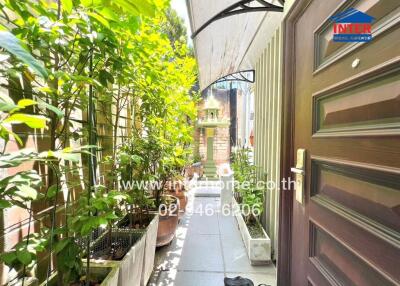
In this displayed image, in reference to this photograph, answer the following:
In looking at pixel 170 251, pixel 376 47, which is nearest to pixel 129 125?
pixel 170 251

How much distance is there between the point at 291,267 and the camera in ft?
4.00

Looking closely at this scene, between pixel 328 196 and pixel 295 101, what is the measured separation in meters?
0.55

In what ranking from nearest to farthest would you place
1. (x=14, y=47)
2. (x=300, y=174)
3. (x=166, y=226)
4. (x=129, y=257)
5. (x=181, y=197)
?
(x=14, y=47), (x=300, y=174), (x=129, y=257), (x=166, y=226), (x=181, y=197)

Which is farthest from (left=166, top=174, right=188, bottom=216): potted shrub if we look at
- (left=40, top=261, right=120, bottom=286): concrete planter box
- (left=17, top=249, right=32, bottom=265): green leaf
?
(left=17, top=249, right=32, bottom=265): green leaf

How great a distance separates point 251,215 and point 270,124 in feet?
3.46

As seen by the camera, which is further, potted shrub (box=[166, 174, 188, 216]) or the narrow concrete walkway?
potted shrub (box=[166, 174, 188, 216])

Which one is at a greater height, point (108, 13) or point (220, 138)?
point (108, 13)

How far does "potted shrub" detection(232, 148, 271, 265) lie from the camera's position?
1.99m

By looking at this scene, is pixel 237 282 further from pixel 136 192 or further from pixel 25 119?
pixel 25 119

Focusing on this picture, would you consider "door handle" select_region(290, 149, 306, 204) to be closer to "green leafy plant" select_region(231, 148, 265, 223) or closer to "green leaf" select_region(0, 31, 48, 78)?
"green leaf" select_region(0, 31, 48, 78)

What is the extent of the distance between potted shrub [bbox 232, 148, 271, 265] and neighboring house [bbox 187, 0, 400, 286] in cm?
71

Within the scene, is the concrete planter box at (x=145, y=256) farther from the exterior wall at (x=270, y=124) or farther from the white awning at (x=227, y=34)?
the white awning at (x=227, y=34)
